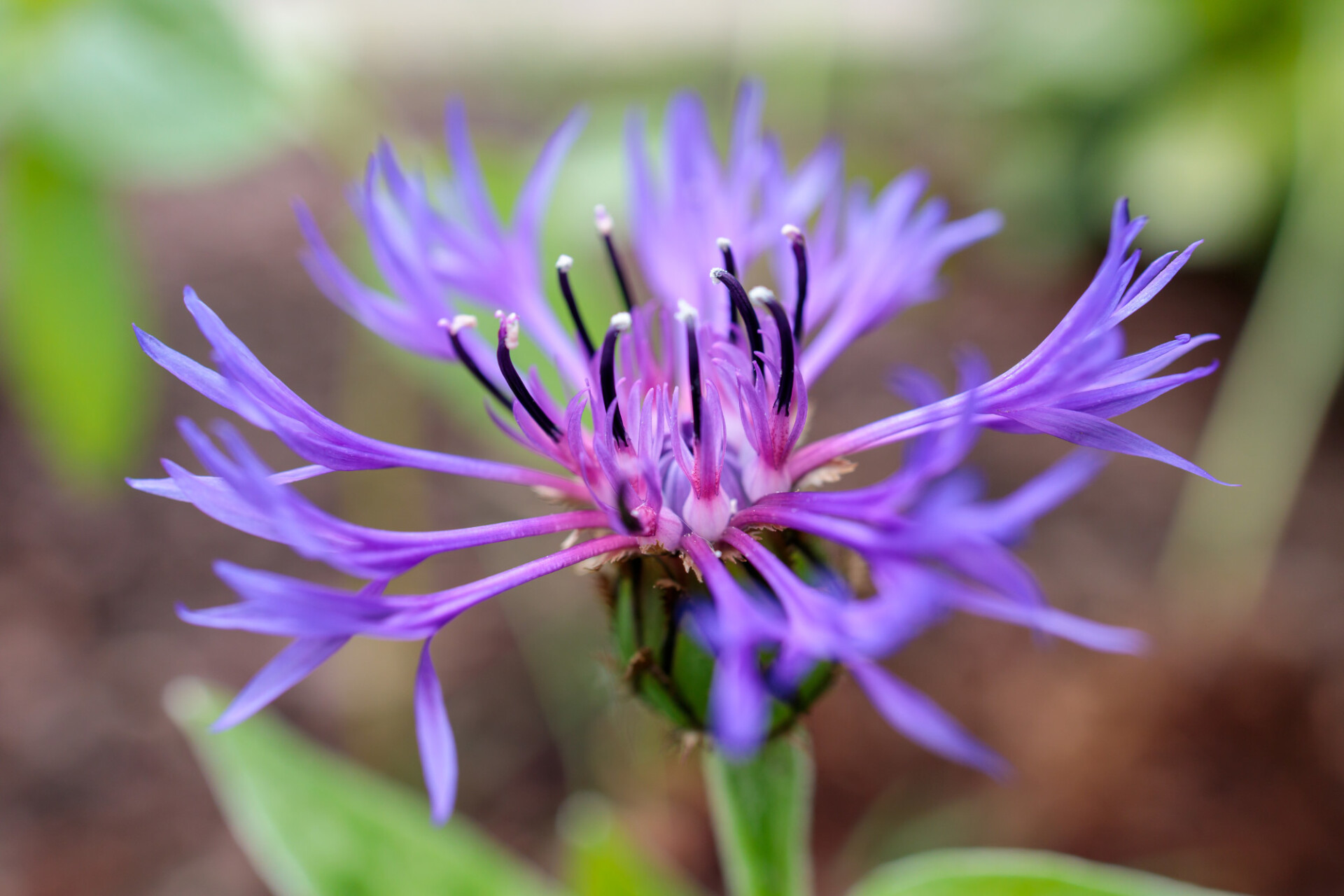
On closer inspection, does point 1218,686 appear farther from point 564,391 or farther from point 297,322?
point 297,322

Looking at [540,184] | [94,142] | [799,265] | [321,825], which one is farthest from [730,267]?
[94,142]

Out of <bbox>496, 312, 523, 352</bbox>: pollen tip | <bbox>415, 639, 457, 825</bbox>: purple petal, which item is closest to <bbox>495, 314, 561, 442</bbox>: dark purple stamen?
<bbox>496, 312, 523, 352</bbox>: pollen tip

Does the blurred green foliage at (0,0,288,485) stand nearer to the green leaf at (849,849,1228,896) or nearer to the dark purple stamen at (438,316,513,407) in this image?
the dark purple stamen at (438,316,513,407)

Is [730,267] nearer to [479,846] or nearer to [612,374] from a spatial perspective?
[612,374]

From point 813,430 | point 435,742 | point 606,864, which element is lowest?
point 813,430

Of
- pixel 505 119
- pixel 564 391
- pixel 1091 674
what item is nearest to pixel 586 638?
pixel 1091 674

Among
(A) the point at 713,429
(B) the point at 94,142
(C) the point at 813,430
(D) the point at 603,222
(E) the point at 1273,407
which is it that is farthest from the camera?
(C) the point at 813,430
